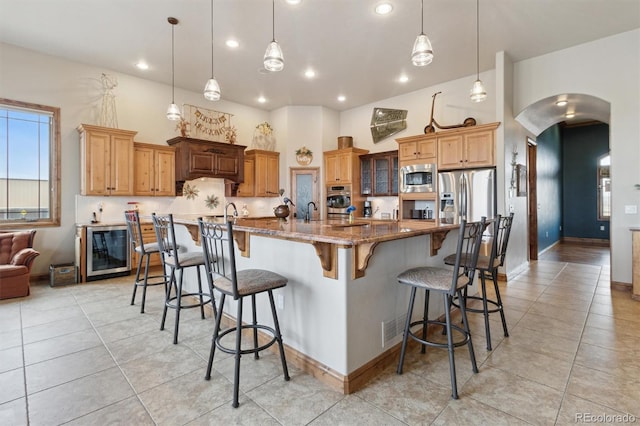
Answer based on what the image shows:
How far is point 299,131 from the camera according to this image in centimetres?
748

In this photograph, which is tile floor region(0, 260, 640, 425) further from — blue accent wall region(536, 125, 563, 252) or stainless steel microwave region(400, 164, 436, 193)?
blue accent wall region(536, 125, 563, 252)

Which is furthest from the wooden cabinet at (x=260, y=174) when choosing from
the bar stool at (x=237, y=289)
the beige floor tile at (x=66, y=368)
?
the bar stool at (x=237, y=289)

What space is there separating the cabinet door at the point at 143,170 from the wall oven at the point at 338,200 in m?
3.65

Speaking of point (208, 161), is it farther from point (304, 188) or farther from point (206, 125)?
point (304, 188)

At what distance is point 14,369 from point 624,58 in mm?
7380

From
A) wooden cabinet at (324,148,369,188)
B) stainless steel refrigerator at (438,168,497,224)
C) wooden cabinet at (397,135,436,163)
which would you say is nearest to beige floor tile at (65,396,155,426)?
stainless steel refrigerator at (438,168,497,224)

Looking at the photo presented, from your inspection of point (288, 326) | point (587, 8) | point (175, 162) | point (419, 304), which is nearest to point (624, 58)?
point (587, 8)

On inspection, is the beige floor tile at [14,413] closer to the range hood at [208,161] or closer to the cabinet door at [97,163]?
the cabinet door at [97,163]

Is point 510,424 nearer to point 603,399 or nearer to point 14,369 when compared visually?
point 603,399

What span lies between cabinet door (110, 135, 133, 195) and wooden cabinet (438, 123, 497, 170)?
17.2 feet

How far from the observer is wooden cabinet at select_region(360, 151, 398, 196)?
658cm

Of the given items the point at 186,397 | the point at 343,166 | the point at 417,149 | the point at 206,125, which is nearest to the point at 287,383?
the point at 186,397

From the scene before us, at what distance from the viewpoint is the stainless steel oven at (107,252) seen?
4.86 m

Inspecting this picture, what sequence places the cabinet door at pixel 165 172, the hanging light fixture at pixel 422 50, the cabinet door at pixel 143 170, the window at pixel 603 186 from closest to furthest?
1. the hanging light fixture at pixel 422 50
2. the cabinet door at pixel 143 170
3. the cabinet door at pixel 165 172
4. the window at pixel 603 186
